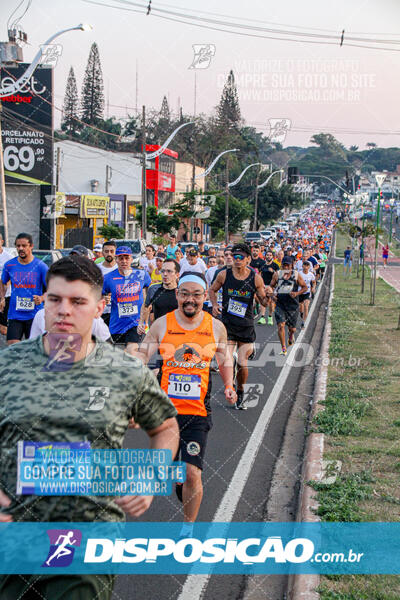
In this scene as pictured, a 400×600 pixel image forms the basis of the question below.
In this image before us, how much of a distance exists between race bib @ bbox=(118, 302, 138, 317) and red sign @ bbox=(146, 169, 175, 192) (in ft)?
162

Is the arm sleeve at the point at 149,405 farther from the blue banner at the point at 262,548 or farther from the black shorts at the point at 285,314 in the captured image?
the black shorts at the point at 285,314

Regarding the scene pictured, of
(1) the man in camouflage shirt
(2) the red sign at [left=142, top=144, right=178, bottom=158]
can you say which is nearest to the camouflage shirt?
(1) the man in camouflage shirt

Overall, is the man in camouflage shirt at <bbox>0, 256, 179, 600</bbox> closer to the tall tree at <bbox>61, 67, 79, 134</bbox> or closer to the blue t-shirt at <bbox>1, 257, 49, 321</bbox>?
the blue t-shirt at <bbox>1, 257, 49, 321</bbox>

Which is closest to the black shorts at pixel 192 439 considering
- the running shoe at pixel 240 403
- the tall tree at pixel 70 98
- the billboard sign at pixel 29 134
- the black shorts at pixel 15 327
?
the running shoe at pixel 240 403

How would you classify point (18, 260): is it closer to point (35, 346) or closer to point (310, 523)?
point (310, 523)

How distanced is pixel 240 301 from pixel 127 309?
1463mm

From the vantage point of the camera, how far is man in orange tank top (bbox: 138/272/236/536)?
17.5 feet

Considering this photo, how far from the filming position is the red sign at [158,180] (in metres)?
58.7

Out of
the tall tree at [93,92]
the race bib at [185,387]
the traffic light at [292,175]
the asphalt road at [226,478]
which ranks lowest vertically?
the asphalt road at [226,478]

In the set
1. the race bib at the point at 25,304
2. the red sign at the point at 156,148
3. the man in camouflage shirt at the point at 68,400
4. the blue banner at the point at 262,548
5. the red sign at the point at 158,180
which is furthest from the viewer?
the red sign at the point at 158,180

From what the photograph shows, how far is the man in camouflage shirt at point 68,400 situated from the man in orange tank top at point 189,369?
97.5 inches

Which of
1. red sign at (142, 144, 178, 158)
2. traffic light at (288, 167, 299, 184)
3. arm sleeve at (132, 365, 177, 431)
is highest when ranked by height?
red sign at (142, 144, 178, 158)

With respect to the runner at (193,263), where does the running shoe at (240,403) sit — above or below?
below

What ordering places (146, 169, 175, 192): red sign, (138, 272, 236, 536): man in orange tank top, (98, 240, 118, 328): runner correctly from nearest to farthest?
(138, 272, 236, 536): man in orange tank top, (98, 240, 118, 328): runner, (146, 169, 175, 192): red sign
